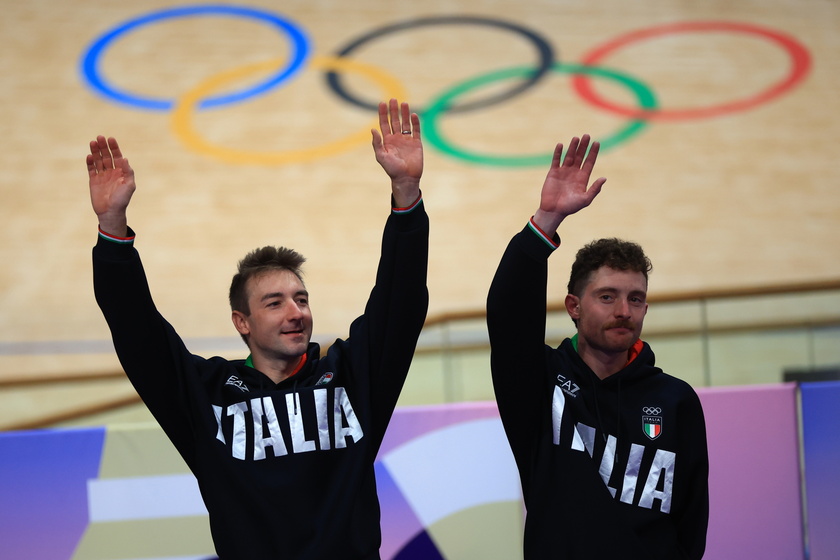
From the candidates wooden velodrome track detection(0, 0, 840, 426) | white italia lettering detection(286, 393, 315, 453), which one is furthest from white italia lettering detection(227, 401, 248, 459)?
wooden velodrome track detection(0, 0, 840, 426)

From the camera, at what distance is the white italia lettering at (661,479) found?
2207mm

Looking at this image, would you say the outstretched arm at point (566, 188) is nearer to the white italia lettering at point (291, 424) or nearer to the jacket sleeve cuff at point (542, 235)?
the jacket sleeve cuff at point (542, 235)

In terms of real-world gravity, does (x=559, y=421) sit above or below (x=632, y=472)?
above

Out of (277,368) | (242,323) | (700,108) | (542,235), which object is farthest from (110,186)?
(700,108)

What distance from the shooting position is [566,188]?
7.23 feet

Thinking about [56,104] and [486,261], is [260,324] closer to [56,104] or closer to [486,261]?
[486,261]

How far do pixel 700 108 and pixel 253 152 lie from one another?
388cm

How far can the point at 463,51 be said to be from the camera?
9.34 metres

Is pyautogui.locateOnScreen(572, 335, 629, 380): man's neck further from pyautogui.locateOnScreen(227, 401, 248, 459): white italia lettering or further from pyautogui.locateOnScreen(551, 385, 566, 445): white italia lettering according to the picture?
pyautogui.locateOnScreen(227, 401, 248, 459): white italia lettering

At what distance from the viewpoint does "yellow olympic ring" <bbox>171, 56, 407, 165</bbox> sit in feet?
27.1

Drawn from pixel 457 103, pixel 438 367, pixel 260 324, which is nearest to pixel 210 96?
pixel 457 103

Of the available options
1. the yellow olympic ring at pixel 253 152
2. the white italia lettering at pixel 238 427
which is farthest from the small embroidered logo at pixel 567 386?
the yellow olympic ring at pixel 253 152

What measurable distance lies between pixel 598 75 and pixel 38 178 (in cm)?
491

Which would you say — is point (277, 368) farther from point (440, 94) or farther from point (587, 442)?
point (440, 94)
